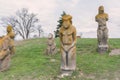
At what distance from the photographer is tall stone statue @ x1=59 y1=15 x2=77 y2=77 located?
16750 mm

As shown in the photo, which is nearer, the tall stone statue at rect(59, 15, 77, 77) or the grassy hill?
the grassy hill

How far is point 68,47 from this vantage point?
16.8 m

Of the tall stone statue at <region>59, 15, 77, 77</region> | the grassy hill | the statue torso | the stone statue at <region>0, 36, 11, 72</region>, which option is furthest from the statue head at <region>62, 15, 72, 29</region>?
the stone statue at <region>0, 36, 11, 72</region>

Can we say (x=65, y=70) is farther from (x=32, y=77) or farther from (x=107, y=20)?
(x=107, y=20)

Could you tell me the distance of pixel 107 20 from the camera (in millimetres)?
22906

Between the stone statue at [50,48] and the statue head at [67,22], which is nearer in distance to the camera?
the statue head at [67,22]

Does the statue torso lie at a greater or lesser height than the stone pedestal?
greater

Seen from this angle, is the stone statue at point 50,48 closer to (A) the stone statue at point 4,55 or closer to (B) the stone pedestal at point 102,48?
→ (B) the stone pedestal at point 102,48

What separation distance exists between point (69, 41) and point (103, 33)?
6669 millimetres

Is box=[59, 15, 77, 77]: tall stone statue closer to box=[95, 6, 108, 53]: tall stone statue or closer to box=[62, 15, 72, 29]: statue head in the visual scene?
box=[62, 15, 72, 29]: statue head

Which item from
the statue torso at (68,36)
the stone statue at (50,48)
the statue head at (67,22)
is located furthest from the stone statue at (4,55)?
the stone statue at (50,48)

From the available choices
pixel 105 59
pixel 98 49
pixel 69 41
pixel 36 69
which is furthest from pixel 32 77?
pixel 98 49

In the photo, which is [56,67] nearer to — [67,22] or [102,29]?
[67,22]

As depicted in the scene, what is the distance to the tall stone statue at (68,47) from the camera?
1675 cm
